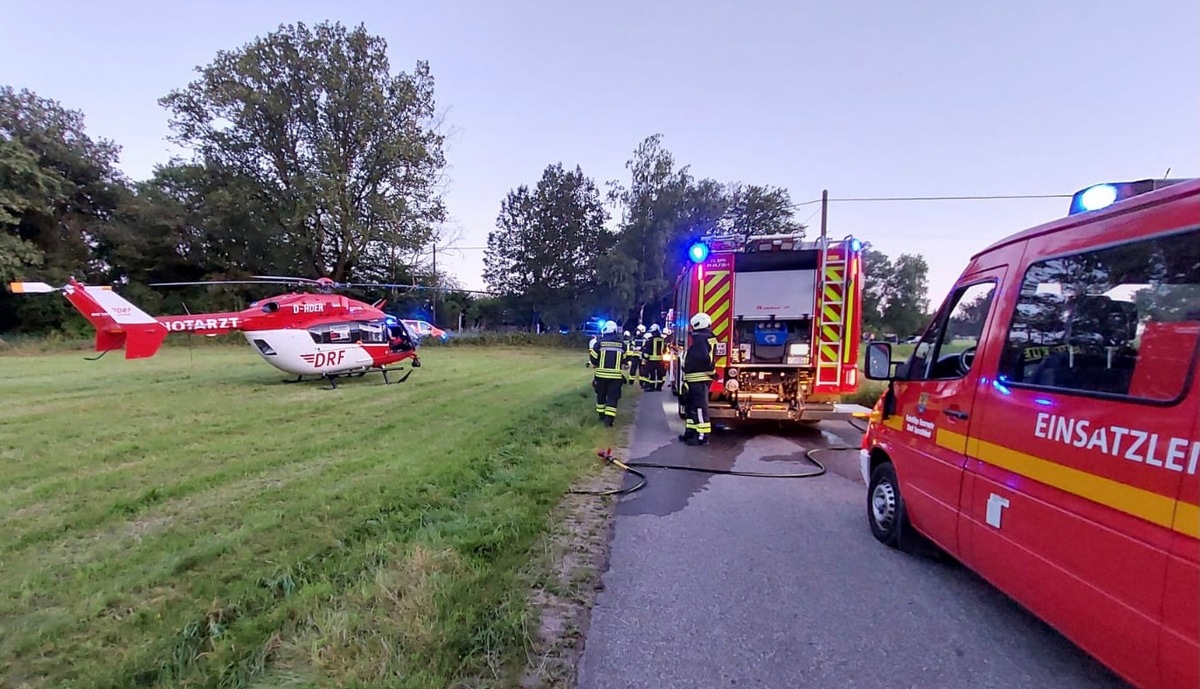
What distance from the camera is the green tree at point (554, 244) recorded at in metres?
41.8

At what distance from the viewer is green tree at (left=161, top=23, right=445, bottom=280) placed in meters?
29.4

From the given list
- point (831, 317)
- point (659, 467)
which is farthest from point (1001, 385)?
point (831, 317)

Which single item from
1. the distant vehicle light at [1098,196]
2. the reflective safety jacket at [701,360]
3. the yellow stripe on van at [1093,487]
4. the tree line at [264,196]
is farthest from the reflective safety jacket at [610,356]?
the tree line at [264,196]

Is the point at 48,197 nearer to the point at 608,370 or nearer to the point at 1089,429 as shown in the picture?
the point at 608,370

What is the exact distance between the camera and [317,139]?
30.8 metres

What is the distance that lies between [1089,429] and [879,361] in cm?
158

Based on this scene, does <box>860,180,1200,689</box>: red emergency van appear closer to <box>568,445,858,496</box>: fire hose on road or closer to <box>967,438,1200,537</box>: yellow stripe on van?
<box>967,438,1200,537</box>: yellow stripe on van

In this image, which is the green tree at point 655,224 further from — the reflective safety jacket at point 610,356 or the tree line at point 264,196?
the reflective safety jacket at point 610,356

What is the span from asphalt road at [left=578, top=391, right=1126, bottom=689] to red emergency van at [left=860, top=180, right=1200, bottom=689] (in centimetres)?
36

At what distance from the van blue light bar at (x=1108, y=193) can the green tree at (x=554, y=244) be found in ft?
125

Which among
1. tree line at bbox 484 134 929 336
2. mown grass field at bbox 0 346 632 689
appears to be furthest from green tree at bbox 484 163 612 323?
mown grass field at bbox 0 346 632 689

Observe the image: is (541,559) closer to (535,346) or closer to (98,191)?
(535,346)

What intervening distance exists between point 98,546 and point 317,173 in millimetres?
30492

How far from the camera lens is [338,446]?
24.0 feet
